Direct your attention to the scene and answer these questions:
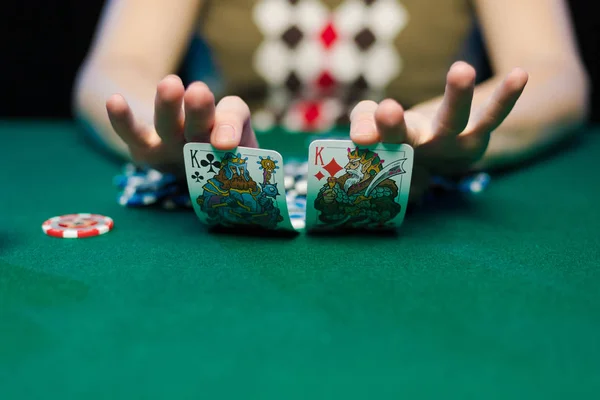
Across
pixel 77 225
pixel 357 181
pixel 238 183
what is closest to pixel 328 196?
pixel 357 181

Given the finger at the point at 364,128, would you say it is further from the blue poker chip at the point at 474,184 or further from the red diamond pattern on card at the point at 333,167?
the blue poker chip at the point at 474,184

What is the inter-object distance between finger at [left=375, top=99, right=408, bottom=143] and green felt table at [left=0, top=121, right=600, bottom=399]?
0.20m

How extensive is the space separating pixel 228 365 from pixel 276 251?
1.31ft

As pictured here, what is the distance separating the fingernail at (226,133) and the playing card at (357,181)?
0.13 meters

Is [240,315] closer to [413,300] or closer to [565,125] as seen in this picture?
[413,300]

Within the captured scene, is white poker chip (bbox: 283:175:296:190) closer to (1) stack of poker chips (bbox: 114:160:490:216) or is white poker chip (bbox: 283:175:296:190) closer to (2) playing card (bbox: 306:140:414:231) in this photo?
(1) stack of poker chips (bbox: 114:160:490:216)

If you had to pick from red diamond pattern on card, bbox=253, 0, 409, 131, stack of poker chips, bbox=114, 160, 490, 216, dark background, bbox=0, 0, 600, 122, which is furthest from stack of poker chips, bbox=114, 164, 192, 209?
dark background, bbox=0, 0, 600, 122

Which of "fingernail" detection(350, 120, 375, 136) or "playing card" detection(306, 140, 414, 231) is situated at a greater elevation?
"fingernail" detection(350, 120, 375, 136)

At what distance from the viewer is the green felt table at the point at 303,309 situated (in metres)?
0.68

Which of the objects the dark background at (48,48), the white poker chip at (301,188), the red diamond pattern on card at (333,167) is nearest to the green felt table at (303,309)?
the red diamond pattern on card at (333,167)

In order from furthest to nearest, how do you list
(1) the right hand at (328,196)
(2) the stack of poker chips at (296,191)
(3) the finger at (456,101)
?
(2) the stack of poker chips at (296,191), (1) the right hand at (328,196), (3) the finger at (456,101)

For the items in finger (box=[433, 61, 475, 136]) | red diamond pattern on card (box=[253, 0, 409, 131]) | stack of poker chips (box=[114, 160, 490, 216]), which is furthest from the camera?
red diamond pattern on card (box=[253, 0, 409, 131])

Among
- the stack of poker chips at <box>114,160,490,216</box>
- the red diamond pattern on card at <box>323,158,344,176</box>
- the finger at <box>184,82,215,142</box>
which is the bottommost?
the stack of poker chips at <box>114,160,490,216</box>

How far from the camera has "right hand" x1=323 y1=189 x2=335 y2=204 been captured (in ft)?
3.59
